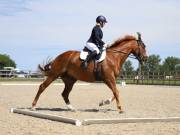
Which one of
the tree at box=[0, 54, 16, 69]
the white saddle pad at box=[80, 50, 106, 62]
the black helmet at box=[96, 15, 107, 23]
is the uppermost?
the tree at box=[0, 54, 16, 69]

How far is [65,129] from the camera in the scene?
10242mm

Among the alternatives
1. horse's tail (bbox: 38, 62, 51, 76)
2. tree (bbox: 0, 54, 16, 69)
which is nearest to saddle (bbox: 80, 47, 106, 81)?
horse's tail (bbox: 38, 62, 51, 76)

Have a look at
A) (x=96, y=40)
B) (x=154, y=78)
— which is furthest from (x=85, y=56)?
(x=154, y=78)

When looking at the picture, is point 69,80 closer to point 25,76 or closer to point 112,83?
point 112,83

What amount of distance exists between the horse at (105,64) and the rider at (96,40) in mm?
251

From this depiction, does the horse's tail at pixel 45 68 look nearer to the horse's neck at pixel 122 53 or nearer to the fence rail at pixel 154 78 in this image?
the horse's neck at pixel 122 53

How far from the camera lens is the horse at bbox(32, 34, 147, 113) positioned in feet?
46.2

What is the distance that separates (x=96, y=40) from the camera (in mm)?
14078

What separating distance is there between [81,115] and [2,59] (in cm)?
15131

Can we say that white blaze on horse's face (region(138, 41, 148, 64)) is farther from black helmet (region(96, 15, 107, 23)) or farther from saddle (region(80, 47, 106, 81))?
black helmet (region(96, 15, 107, 23))

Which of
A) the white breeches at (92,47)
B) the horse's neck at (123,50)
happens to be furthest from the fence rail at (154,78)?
the white breeches at (92,47)

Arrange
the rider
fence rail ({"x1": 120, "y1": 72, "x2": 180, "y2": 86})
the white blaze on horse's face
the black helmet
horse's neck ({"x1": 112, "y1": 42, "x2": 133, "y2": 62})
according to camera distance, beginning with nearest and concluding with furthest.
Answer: the rider, the black helmet, horse's neck ({"x1": 112, "y1": 42, "x2": 133, "y2": 62}), the white blaze on horse's face, fence rail ({"x1": 120, "y1": 72, "x2": 180, "y2": 86})

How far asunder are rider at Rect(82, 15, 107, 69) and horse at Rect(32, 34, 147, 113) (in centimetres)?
25

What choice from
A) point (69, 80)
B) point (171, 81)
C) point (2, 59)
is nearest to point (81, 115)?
point (69, 80)
